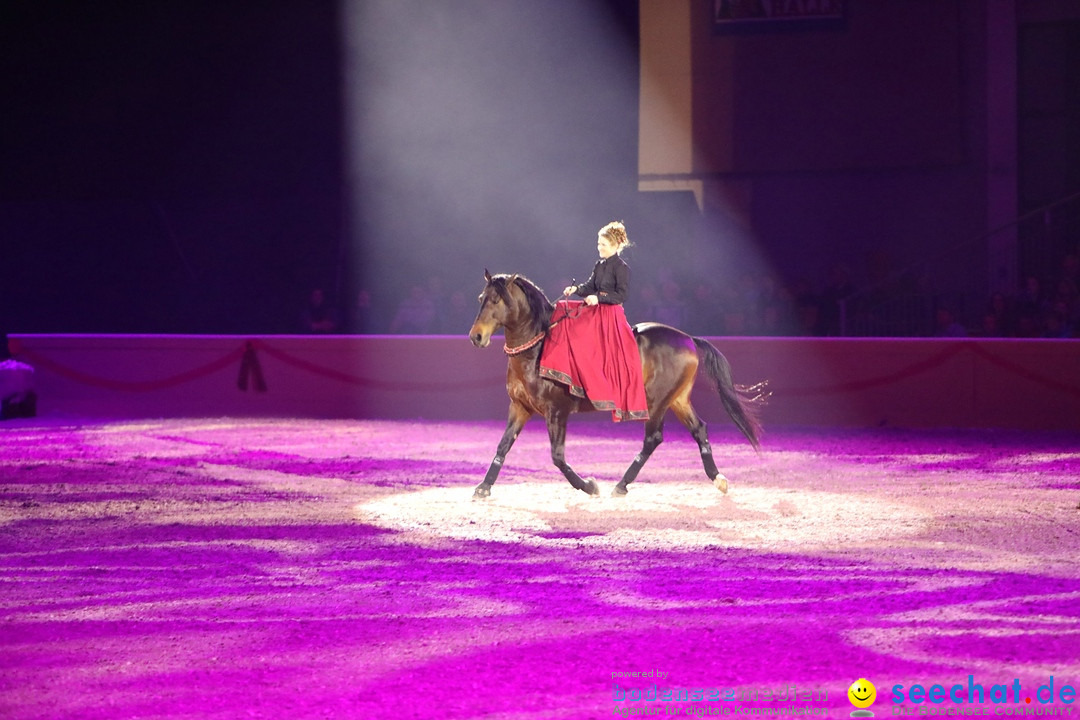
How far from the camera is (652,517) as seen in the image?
26.2 feet

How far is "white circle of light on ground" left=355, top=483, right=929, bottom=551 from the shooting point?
7293mm

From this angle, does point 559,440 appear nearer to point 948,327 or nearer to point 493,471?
point 493,471

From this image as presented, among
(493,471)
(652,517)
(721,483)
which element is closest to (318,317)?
(493,471)

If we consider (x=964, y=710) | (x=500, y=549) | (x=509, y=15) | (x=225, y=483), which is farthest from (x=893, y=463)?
(x=509, y=15)

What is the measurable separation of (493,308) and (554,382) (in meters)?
0.71

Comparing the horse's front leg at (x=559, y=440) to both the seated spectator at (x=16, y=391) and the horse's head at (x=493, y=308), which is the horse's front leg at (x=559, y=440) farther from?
the seated spectator at (x=16, y=391)

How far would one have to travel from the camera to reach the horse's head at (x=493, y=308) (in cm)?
815

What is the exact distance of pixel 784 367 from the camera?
14.6 meters

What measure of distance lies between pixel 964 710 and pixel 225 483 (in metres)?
7.02

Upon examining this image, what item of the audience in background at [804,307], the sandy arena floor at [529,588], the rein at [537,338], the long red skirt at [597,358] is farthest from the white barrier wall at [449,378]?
the rein at [537,338]

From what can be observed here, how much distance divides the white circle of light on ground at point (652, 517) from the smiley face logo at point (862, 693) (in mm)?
2581

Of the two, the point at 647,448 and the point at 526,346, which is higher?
the point at 526,346

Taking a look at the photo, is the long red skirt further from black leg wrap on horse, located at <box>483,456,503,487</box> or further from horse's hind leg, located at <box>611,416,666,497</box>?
black leg wrap on horse, located at <box>483,456,503,487</box>

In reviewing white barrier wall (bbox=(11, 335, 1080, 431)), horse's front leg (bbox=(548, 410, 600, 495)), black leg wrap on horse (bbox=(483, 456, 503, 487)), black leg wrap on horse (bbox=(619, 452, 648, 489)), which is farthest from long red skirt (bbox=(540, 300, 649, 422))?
white barrier wall (bbox=(11, 335, 1080, 431))
